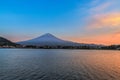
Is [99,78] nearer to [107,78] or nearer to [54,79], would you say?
[107,78]

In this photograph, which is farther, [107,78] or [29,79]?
[107,78]

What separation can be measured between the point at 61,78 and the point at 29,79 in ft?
13.5

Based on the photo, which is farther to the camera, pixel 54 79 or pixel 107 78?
pixel 107 78

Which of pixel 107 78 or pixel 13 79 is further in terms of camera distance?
pixel 107 78

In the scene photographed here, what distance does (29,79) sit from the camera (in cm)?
2319

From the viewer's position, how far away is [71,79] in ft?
76.9

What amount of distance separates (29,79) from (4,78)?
11.1ft

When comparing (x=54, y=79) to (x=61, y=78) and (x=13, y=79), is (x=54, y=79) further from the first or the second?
(x=13, y=79)

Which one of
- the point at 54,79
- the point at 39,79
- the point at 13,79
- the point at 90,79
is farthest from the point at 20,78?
the point at 90,79

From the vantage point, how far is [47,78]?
23.9 meters

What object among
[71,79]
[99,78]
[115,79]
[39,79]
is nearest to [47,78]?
[39,79]

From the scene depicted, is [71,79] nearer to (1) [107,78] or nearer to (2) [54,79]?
(2) [54,79]

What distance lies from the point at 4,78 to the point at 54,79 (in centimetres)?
653

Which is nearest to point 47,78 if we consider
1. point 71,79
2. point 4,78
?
point 71,79
